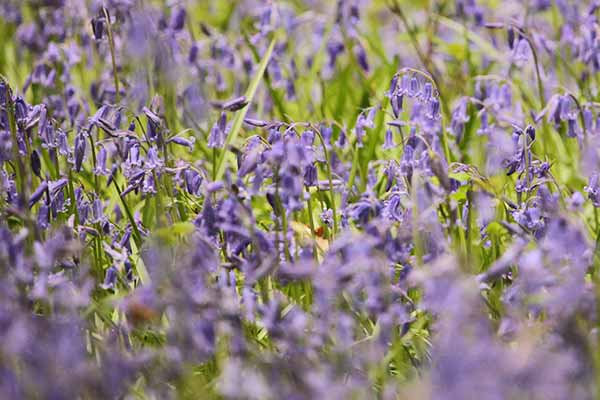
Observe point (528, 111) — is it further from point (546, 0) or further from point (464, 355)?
point (464, 355)

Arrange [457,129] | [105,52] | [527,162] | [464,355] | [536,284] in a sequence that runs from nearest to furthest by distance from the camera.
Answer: [464,355]
[536,284]
[527,162]
[457,129]
[105,52]

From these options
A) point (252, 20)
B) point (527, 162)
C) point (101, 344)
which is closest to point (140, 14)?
point (101, 344)

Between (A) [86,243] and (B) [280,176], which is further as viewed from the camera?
(A) [86,243]

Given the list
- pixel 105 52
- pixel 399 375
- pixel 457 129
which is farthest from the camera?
pixel 105 52

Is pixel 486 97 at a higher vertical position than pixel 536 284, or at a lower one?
lower

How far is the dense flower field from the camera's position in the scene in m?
2.29

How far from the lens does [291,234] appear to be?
3449 millimetres

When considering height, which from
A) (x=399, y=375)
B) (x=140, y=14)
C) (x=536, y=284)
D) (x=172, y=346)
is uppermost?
(x=140, y=14)

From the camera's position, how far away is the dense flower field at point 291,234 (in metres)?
2.29

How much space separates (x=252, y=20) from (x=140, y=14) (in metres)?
4.17

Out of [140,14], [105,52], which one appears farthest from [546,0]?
[140,14]

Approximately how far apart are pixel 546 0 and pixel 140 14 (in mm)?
3636

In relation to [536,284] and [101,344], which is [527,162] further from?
[101,344]

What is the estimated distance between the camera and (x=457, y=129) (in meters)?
4.82
